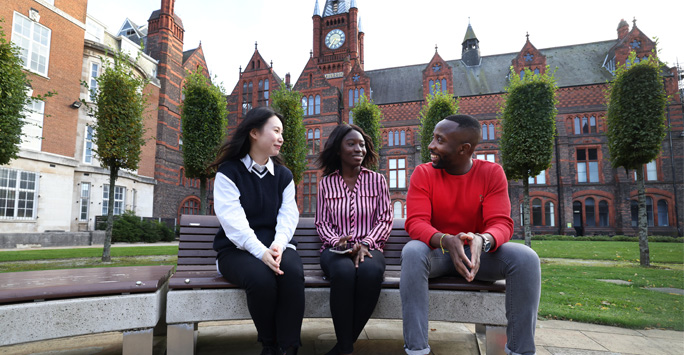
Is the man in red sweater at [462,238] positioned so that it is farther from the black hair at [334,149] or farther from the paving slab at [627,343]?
the paving slab at [627,343]

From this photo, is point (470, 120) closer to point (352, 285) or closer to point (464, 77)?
point (352, 285)

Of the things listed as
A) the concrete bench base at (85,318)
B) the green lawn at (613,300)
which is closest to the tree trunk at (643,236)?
the green lawn at (613,300)

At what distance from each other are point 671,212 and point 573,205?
6062 millimetres

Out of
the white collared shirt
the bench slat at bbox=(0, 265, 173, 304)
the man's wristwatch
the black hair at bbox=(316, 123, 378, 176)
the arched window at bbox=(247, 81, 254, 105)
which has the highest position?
the arched window at bbox=(247, 81, 254, 105)

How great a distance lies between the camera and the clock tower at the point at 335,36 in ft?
114

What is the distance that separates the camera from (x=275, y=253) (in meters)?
2.27

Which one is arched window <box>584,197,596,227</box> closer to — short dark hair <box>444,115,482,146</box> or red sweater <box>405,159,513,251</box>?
red sweater <box>405,159,513,251</box>

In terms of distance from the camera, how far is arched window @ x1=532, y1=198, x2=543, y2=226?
26.8m

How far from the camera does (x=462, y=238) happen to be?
2168mm

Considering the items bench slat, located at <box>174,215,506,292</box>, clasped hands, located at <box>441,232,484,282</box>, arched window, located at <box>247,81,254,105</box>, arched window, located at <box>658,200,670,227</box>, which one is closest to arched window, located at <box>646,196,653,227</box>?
arched window, located at <box>658,200,670,227</box>

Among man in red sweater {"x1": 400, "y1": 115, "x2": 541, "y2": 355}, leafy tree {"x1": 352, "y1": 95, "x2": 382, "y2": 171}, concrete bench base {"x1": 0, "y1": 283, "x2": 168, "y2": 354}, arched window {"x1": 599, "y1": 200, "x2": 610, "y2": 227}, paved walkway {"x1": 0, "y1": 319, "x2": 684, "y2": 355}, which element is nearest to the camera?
concrete bench base {"x1": 0, "y1": 283, "x2": 168, "y2": 354}

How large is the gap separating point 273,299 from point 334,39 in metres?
36.9

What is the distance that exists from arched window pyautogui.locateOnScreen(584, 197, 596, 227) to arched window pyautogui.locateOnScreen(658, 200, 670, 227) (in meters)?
4.17

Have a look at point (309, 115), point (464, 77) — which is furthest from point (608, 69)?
point (309, 115)
